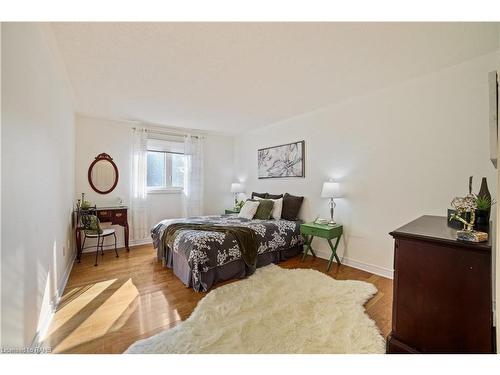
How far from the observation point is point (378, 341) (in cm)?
156

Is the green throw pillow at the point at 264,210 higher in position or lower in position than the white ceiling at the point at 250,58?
lower

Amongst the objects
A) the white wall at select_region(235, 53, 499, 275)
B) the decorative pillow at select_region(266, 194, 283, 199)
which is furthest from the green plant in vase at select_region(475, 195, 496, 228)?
the decorative pillow at select_region(266, 194, 283, 199)

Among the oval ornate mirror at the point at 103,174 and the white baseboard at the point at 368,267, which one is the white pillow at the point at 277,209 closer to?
the white baseboard at the point at 368,267

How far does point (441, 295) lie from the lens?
1213 mm

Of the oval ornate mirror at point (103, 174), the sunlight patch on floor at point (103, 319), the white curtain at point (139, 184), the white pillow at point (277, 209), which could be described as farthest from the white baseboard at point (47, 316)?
the white pillow at point (277, 209)

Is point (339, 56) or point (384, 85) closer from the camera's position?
point (339, 56)

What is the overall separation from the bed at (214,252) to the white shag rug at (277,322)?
0.19 m

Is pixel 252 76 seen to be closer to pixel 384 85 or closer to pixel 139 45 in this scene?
pixel 139 45

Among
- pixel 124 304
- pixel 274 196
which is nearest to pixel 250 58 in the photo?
pixel 274 196

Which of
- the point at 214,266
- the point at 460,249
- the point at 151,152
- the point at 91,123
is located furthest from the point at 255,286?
the point at 91,123

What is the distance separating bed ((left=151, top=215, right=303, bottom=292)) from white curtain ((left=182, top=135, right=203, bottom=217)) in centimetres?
138

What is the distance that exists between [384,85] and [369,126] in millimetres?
500

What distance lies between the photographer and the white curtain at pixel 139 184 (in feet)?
13.4

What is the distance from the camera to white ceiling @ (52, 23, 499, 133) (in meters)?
1.67
